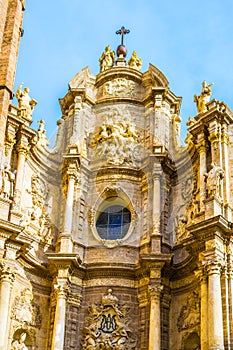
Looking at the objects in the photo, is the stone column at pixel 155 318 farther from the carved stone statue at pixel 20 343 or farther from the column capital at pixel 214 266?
the carved stone statue at pixel 20 343

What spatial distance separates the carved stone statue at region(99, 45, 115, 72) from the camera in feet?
84.8

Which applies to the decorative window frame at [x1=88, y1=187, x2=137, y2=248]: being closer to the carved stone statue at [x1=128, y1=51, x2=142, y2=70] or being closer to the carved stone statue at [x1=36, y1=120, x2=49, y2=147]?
the carved stone statue at [x1=36, y1=120, x2=49, y2=147]

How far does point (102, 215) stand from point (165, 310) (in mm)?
4351

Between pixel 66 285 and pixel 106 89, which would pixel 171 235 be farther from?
pixel 106 89

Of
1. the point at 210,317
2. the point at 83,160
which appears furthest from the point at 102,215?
the point at 210,317

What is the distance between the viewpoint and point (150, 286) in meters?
19.9

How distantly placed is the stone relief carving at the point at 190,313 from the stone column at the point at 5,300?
517cm

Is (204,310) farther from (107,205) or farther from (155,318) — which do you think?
(107,205)

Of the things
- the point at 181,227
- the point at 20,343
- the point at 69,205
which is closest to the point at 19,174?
the point at 69,205

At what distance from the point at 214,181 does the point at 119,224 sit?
4.42 m

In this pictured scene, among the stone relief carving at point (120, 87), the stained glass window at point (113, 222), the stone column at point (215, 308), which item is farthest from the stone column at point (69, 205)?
the stone column at point (215, 308)

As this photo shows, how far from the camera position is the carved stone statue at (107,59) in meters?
25.9

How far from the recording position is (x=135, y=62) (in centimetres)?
2578

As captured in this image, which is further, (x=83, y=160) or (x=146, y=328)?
(x=83, y=160)
